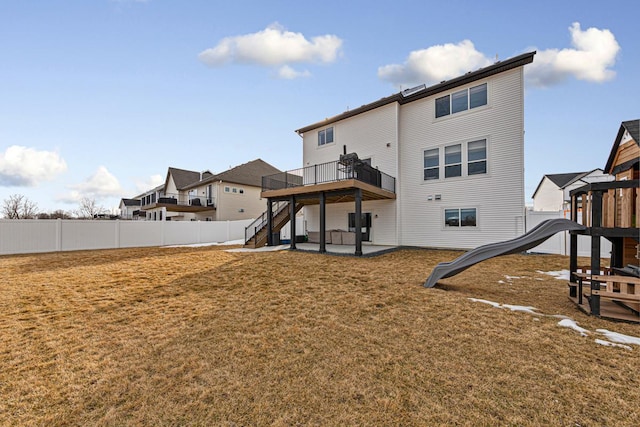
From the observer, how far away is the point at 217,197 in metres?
23.3

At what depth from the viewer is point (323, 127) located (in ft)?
54.2

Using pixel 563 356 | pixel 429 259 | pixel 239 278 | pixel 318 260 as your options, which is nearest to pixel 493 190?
pixel 429 259

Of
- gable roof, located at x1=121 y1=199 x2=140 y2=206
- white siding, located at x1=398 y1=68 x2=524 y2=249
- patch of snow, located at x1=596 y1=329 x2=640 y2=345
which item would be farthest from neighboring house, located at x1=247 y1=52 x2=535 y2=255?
gable roof, located at x1=121 y1=199 x2=140 y2=206

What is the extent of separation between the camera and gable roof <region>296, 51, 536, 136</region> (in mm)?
10492

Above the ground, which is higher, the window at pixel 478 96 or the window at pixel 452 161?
the window at pixel 478 96

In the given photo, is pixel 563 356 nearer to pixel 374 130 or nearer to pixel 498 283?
pixel 498 283

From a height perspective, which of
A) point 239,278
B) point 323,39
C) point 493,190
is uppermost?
point 323,39

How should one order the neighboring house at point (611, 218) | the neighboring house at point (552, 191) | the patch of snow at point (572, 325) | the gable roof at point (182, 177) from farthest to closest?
the gable roof at point (182, 177), the neighboring house at point (552, 191), the neighboring house at point (611, 218), the patch of snow at point (572, 325)

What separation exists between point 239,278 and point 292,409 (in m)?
5.08

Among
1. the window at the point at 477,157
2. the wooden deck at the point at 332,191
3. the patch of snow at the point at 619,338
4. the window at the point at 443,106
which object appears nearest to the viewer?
the patch of snow at the point at 619,338

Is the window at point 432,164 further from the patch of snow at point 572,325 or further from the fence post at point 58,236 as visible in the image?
the fence post at point 58,236

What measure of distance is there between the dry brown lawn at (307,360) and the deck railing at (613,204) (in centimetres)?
163

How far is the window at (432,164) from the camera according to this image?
503 inches

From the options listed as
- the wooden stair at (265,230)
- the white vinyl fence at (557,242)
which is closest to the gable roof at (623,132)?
the white vinyl fence at (557,242)
